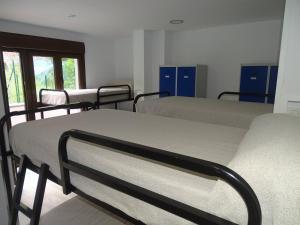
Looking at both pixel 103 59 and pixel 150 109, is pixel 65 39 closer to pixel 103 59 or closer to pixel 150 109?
pixel 103 59

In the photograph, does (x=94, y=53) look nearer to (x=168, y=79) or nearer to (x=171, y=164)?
(x=168, y=79)

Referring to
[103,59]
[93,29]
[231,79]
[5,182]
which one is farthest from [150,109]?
[103,59]

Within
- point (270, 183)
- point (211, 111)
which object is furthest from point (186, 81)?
point (270, 183)

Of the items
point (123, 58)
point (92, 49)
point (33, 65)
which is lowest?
point (33, 65)

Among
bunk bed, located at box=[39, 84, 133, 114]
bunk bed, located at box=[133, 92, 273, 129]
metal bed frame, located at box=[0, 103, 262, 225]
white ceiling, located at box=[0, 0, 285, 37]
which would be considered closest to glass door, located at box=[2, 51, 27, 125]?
bunk bed, located at box=[39, 84, 133, 114]

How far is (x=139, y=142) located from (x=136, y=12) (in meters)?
2.80

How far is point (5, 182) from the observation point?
1.78 metres

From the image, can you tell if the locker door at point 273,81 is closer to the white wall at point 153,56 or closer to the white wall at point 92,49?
the white wall at point 153,56

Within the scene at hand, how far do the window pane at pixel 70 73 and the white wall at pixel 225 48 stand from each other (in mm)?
2568

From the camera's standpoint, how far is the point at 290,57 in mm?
1531

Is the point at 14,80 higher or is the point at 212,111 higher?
the point at 14,80

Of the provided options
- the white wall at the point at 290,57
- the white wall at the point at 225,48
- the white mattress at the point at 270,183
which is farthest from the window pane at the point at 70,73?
the white mattress at the point at 270,183

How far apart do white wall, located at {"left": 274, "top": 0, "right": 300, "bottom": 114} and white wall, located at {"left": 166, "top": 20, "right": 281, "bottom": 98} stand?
296cm

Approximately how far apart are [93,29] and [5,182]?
4040 millimetres
